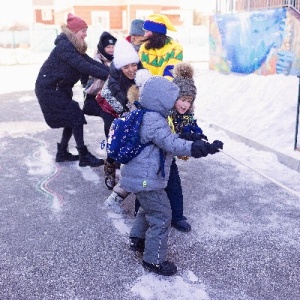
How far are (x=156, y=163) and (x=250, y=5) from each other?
37.3 ft

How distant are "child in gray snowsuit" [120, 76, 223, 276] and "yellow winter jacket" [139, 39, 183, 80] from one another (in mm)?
1337

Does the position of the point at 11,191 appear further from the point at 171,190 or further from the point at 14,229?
the point at 171,190

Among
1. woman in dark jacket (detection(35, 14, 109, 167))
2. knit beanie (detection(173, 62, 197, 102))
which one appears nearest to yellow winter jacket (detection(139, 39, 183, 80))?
knit beanie (detection(173, 62, 197, 102))

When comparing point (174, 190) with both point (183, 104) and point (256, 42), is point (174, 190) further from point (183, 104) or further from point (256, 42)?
point (256, 42)

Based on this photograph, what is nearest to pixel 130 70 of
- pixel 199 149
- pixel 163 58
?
pixel 163 58

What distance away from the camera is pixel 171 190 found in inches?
155

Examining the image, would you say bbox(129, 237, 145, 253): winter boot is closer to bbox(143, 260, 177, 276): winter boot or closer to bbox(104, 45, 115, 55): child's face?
bbox(143, 260, 177, 276): winter boot

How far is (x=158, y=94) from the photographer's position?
3.00m

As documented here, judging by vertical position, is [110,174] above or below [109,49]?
below

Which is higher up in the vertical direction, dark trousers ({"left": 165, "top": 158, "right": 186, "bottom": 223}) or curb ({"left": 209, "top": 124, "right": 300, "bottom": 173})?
dark trousers ({"left": 165, "top": 158, "right": 186, "bottom": 223})

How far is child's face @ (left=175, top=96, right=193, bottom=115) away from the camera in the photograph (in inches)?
136

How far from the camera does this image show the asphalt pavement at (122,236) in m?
3.08

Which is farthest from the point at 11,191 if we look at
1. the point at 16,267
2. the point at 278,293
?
the point at 278,293

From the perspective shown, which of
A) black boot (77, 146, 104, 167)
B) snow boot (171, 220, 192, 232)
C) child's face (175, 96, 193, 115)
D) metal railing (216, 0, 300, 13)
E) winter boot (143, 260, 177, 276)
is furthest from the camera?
metal railing (216, 0, 300, 13)
